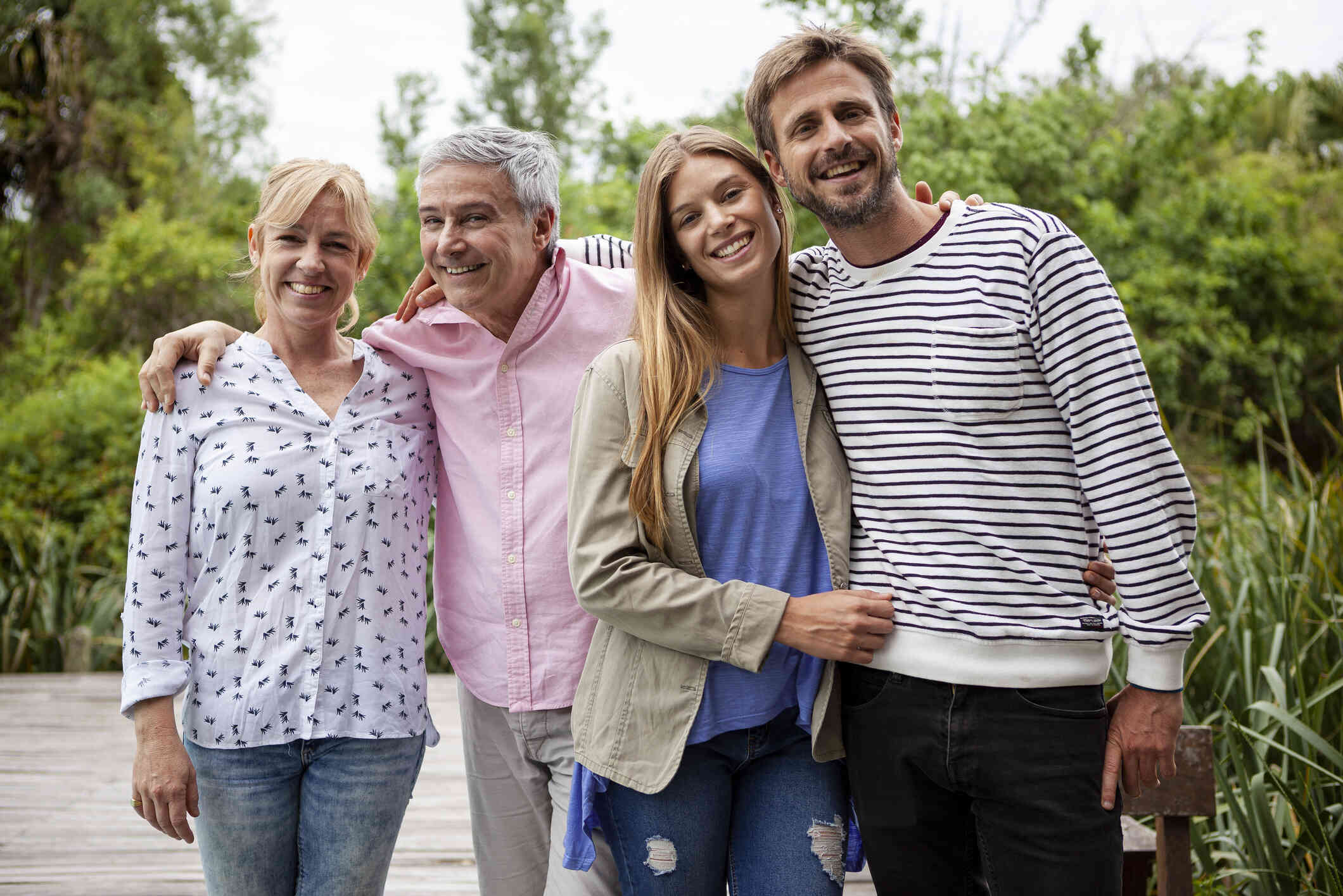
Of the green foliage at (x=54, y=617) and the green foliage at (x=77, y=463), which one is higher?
the green foliage at (x=77, y=463)

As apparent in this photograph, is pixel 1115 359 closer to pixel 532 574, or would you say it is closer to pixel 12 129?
pixel 532 574

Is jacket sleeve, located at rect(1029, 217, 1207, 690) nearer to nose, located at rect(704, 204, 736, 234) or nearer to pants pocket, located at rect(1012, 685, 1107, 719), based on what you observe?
pants pocket, located at rect(1012, 685, 1107, 719)

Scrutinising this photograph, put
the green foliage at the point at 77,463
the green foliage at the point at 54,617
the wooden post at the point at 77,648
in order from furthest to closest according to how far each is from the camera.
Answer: the green foliage at the point at 77,463 < the green foliage at the point at 54,617 < the wooden post at the point at 77,648

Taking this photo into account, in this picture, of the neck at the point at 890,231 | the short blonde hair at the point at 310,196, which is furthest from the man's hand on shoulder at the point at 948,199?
the short blonde hair at the point at 310,196

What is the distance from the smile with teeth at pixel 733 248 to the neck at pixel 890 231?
0.15 m

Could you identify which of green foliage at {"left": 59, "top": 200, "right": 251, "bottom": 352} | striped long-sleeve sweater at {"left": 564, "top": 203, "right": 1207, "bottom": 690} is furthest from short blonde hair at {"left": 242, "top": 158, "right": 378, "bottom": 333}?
green foliage at {"left": 59, "top": 200, "right": 251, "bottom": 352}

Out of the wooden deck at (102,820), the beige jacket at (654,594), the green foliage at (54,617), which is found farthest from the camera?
the green foliage at (54,617)

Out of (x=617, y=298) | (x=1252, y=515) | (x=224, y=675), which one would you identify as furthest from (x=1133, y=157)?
(x=224, y=675)

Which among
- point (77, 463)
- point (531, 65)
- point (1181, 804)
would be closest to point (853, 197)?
point (1181, 804)

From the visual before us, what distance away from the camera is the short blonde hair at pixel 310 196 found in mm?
1947

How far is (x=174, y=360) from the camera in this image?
191cm

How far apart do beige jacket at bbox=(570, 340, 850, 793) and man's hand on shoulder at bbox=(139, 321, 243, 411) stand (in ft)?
2.34

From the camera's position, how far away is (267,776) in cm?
184

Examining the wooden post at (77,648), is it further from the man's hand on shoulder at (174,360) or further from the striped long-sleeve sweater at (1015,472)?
the striped long-sleeve sweater at (1015,472)
